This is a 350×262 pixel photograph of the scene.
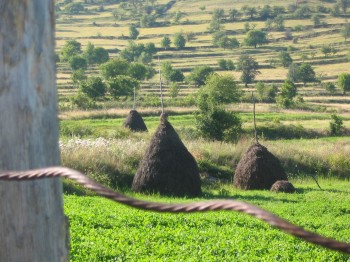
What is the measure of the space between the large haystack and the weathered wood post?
17212 millimetres

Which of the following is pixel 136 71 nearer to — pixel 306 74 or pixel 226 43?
pixel 306 74

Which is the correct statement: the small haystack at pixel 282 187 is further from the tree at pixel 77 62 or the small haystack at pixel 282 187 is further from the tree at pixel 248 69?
the tree at pixel 77 62

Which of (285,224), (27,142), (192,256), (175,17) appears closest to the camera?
(285,224)

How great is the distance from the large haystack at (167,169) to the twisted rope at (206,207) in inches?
691

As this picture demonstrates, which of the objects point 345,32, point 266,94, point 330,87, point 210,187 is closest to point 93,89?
point 266,94

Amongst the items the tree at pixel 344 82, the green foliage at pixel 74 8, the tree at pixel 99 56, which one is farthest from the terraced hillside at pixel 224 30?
the tree at pixel 344 82

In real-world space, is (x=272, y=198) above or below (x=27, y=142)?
below

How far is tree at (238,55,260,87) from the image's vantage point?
272ft

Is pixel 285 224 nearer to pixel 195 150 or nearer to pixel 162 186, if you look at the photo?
pixel 162 186

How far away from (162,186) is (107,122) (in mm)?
23951

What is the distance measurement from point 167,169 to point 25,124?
57.3ft

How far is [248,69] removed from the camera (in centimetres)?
8600

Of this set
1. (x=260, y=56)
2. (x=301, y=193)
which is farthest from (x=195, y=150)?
(x=260, y=56)

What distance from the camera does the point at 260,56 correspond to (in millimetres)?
103250
